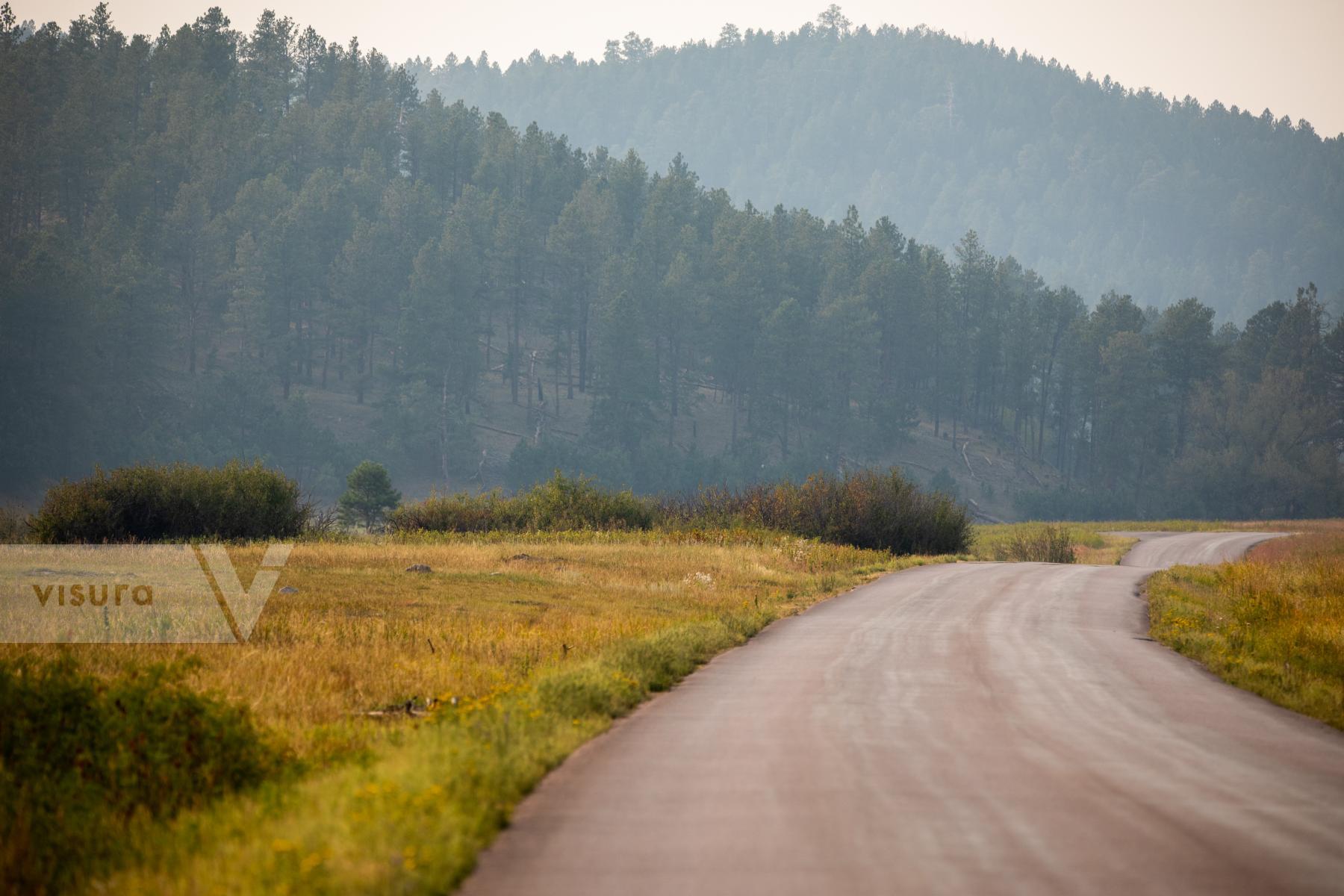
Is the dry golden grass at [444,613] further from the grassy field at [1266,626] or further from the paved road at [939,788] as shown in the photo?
the grassy field at [1266,626]

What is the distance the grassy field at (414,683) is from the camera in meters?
6.98

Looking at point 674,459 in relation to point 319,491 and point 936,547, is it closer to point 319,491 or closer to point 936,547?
point 319,491

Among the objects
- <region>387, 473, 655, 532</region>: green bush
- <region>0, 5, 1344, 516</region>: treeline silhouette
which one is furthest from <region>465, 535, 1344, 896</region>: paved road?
<region>0, 5, 1344, 516</region>: treeline silhouette

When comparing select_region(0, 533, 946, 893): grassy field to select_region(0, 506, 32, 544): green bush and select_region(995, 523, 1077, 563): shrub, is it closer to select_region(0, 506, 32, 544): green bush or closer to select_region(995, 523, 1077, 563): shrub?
select_region(0, 506, 32, 544): green bush

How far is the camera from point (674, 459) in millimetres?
99062

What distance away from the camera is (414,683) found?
13930 millimetres

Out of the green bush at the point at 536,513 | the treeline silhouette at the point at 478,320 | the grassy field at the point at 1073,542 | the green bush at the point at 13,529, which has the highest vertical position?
the treeline silhouette at the point at 478,320

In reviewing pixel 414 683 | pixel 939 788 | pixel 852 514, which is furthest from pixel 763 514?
pixel 939 788

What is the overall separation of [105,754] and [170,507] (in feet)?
93.8

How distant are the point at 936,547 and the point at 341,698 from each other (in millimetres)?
35145

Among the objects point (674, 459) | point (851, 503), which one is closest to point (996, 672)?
point (851, 503)

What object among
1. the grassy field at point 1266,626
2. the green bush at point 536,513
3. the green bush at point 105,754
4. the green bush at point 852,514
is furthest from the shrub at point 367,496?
the green bush at point 105,754

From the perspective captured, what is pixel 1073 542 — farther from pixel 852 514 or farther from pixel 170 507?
pixel 170 507

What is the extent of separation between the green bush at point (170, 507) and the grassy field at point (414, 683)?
20.8ft
